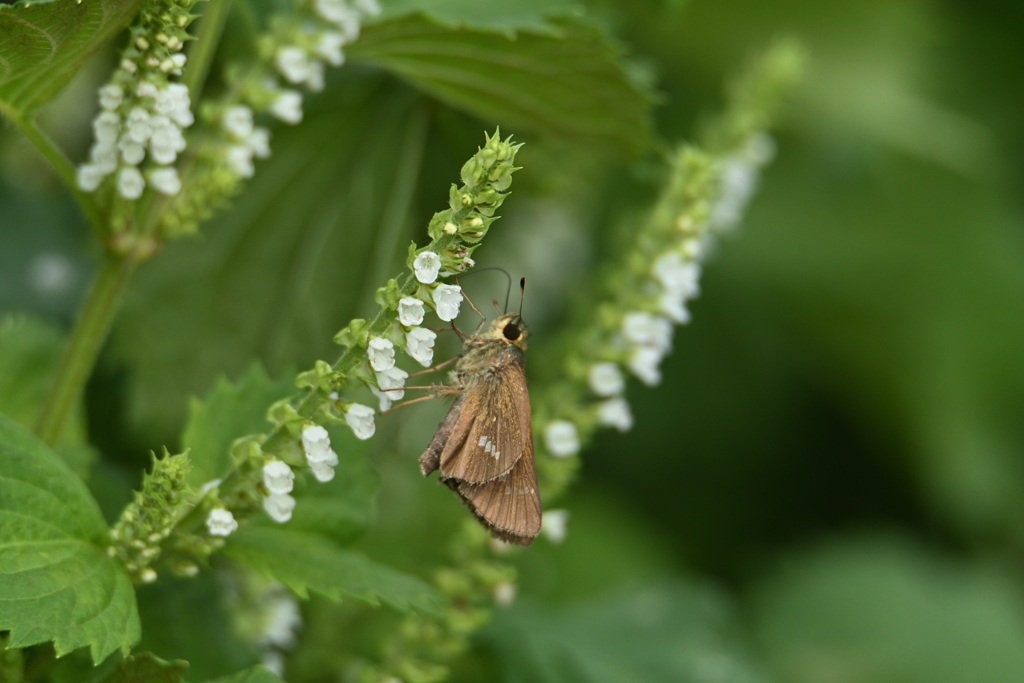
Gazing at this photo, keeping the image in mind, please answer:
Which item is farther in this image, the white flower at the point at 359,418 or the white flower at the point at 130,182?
the white flower at the point at 130,182

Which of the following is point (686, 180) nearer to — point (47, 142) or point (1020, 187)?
point (47, 142)

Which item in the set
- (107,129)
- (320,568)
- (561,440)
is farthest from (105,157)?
(561,440)

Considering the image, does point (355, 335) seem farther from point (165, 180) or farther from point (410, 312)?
point (165, 180)

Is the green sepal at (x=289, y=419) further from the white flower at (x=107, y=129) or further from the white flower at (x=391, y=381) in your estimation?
the white flower at (x=107, y=129)

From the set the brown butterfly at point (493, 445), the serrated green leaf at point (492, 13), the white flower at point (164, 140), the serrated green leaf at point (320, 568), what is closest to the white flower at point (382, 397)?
the brown butterfly at point (493, 445)

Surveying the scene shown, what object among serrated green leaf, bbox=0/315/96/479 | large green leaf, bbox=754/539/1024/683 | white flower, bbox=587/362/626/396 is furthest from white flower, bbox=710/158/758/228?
large green leaf, bbox=754/539/1024/683

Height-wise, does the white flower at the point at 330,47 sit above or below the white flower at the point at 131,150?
above

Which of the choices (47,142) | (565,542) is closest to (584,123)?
(47,142)
